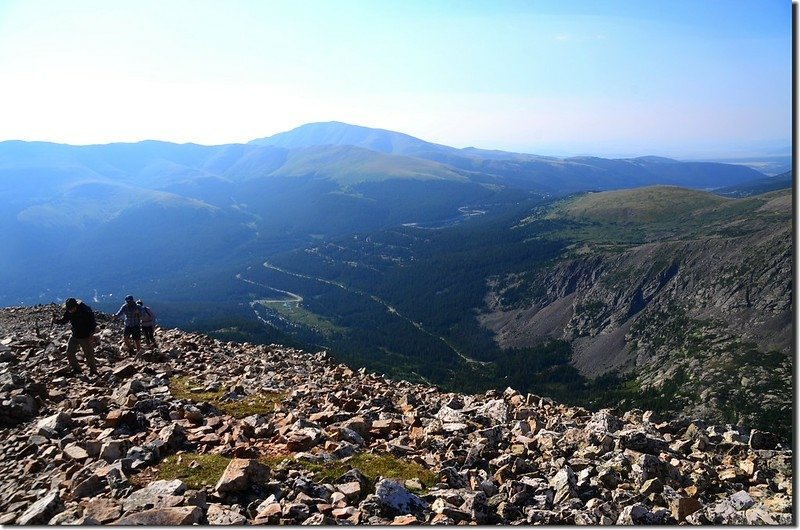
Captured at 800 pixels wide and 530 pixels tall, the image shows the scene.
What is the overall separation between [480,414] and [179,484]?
1067 cm

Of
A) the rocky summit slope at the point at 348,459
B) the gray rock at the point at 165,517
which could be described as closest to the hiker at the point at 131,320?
the rocky summit slope at the point at 348,459

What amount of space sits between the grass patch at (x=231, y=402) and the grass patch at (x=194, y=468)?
4.32 meters

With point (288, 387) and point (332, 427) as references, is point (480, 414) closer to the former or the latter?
point (332, 427)

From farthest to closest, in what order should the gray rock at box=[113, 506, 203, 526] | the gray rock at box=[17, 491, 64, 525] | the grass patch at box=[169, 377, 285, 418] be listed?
1. the grass patch at box=[169, 377, 285, 418]
2. the gray rock at box=[17, 491, 64, 525]
3. the gray rock at box=[113, 506, 203, 526]

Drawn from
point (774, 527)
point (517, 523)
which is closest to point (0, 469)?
point (517, 523)

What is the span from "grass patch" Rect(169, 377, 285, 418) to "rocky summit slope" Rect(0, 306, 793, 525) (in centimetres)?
19

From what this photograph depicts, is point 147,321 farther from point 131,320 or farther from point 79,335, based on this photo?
point 79,335

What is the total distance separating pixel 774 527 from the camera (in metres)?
10.2

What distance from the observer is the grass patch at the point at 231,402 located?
1808 centimetres

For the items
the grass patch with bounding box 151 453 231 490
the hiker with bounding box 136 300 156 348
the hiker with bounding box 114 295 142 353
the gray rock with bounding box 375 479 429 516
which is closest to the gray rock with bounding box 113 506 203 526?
the grass patch with bounding box 151 453 231 490

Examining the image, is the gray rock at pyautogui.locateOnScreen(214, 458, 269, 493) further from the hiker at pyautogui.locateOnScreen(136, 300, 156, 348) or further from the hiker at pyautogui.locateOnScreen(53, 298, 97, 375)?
the hiker at pyautogui.locateOnScreen(136, 300, 156, 348)

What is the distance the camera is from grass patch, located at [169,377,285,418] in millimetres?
18078

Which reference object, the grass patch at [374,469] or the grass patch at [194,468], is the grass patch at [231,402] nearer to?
the grass patch at [194,468]

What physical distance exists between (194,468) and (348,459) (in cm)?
364
